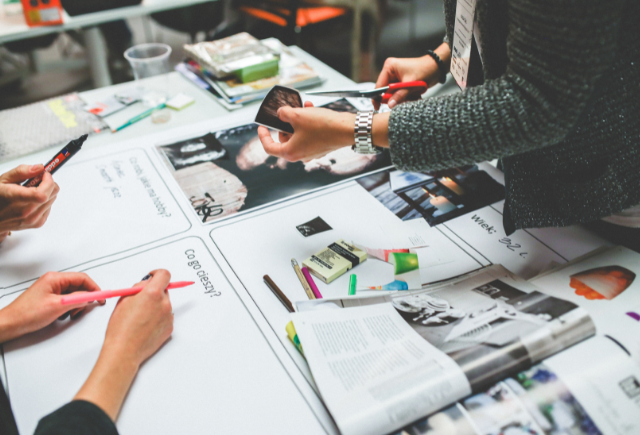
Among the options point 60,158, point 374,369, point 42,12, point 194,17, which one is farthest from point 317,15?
point 374,369

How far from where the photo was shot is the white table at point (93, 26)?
191 centimetres

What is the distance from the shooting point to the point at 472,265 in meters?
0.81

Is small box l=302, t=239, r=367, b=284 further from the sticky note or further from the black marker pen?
the sticky note

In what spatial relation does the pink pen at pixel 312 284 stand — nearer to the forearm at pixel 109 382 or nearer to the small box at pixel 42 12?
the forearm at pixel 109 382

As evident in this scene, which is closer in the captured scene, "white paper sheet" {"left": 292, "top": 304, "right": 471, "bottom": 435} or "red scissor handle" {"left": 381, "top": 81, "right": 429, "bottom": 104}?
"white paper sheet" {"left": 292, "top": 304, "right": 471, "bottom": 435}

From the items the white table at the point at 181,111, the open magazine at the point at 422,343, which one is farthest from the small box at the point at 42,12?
the open magazine at the point at 422,343

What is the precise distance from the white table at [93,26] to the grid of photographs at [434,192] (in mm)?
1699

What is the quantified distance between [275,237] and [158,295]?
256 millimetres

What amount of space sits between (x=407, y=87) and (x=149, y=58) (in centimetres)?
76

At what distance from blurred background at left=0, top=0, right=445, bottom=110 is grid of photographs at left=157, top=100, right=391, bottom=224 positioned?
4.75 feet

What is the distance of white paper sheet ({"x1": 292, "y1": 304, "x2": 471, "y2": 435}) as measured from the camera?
1.76 feet

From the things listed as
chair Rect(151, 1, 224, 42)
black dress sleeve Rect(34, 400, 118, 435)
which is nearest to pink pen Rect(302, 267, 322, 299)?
black dress sleeve Rect(34, 400, 118, 435)

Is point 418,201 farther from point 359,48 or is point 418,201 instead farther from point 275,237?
point 359,48

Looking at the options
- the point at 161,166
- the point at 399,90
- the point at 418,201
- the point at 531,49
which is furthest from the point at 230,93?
the point at 531,49
